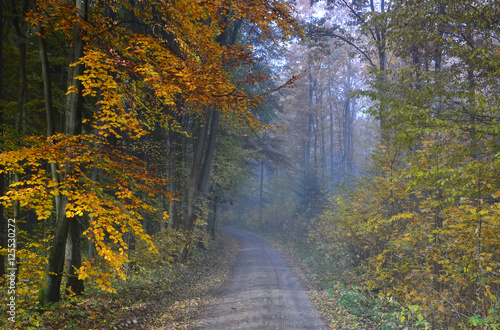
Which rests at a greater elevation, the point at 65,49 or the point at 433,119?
the point at 65,49

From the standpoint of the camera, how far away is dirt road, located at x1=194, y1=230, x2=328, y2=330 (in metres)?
7.11

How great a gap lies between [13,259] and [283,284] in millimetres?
8281

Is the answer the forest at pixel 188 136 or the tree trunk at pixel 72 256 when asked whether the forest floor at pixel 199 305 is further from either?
the tree trunk at pixel 72 256

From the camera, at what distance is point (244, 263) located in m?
15.2

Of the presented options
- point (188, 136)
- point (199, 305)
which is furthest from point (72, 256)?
point (188, 136)

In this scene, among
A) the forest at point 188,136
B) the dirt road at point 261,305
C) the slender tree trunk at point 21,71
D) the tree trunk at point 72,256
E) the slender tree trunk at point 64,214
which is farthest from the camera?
the dirt road at point 261,305

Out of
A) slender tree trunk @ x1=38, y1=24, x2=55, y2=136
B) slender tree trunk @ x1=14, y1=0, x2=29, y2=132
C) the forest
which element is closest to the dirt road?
the forest

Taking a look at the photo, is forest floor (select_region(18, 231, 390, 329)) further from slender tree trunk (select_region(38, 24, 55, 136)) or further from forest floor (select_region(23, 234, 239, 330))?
slender tree trunk (select_region(38, 24, 55, 136))

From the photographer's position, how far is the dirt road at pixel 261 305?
7.11 metres

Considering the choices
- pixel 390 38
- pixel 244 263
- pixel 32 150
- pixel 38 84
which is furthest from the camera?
pixel 244 263

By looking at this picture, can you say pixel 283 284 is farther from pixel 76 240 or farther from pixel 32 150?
pixel 32 150

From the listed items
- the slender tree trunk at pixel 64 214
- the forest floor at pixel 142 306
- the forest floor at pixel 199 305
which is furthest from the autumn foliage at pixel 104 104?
the forest floor at pixel 199 305

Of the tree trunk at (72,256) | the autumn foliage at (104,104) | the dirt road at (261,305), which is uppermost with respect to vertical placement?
the autumn foliage at (104,104)

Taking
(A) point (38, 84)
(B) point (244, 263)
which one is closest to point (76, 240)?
(A) point (38, 84)
